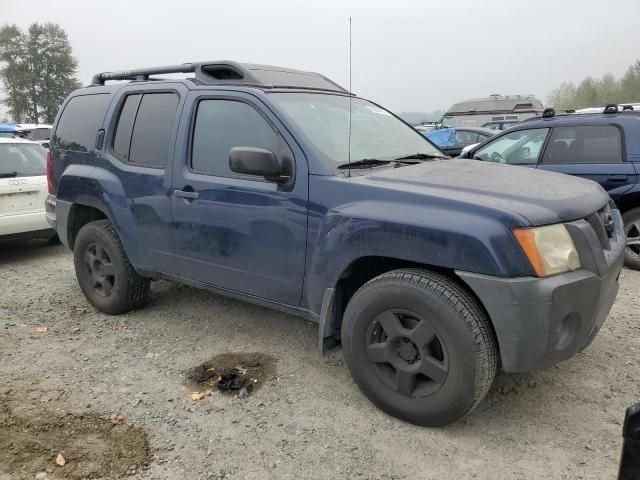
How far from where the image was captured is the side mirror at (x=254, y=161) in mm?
2986

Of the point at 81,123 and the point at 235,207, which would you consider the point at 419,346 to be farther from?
the point at 81,123

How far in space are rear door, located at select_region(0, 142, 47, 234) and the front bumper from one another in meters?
5.62

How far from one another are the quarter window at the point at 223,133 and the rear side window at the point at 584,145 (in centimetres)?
391

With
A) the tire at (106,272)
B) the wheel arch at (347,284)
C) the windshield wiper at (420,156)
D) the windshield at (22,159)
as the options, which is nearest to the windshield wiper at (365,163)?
the windshield wiper at (420,156)

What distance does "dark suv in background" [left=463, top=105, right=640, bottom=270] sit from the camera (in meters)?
5.42

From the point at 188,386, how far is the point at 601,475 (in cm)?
232

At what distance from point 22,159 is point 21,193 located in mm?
629

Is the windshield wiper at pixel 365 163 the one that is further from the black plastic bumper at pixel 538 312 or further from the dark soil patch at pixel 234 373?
the dark soil patch at pixel 234 373

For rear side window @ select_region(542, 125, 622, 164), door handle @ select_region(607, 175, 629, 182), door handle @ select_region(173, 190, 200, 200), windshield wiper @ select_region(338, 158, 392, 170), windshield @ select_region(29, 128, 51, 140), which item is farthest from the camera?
windshield @ select_region(29, 128, 51, 140)

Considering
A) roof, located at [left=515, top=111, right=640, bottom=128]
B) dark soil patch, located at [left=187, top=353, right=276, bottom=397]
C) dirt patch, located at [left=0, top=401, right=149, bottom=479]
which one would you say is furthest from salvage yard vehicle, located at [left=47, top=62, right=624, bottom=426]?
roof, located at [left=515, top=111, right=640, bottom=128]

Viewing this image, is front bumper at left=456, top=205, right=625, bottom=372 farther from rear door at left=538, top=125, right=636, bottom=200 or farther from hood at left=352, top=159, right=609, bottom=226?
rear door at left=538, top=125, right=636, bottom=200

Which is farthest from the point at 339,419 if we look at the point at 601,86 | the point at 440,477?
the point at 601,86

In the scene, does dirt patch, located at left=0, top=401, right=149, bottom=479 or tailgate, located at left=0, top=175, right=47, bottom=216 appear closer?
dirt patch, located at left=0, top=401, right=149, bottom=479

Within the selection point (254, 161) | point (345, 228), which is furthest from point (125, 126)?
point (345, 228)
